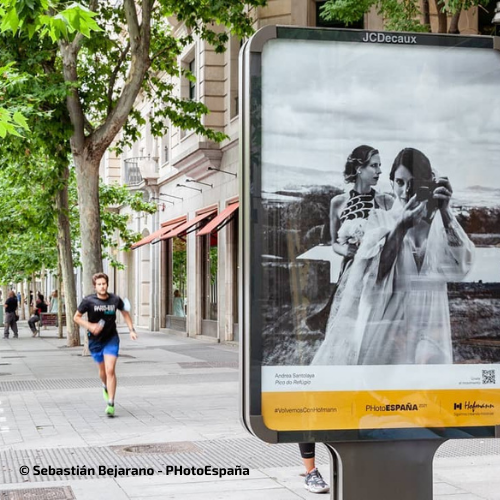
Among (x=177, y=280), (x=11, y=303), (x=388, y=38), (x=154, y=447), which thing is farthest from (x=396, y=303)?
(x=11, y=303)

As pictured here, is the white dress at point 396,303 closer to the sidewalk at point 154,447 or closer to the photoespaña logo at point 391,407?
the photoespaña logo at point 391,407

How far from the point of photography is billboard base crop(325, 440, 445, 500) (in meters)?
4.24

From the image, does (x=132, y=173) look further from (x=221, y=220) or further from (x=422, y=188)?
(x=422, y=188)

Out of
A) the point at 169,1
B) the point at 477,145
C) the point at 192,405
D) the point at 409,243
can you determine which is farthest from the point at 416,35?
the point at 169,1

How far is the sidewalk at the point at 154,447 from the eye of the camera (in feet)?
23.9

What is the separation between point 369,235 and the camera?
422 cm

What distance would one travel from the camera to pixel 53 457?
28.6ft

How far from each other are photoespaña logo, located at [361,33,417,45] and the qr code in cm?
155

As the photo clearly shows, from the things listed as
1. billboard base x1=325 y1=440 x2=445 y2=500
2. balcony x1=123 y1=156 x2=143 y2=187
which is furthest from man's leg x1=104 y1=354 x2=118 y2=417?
balcony x1=123 y1=156 x2=143 y2=187

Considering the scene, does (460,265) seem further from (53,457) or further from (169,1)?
(169,1)

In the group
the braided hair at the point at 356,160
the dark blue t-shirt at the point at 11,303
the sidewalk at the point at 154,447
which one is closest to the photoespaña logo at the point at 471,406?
the braided hair at the point at 356,160

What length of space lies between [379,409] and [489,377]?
55 centimetres

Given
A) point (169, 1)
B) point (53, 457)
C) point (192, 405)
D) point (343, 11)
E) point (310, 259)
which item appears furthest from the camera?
point (169, 1)

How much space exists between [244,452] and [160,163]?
30.4 meters
